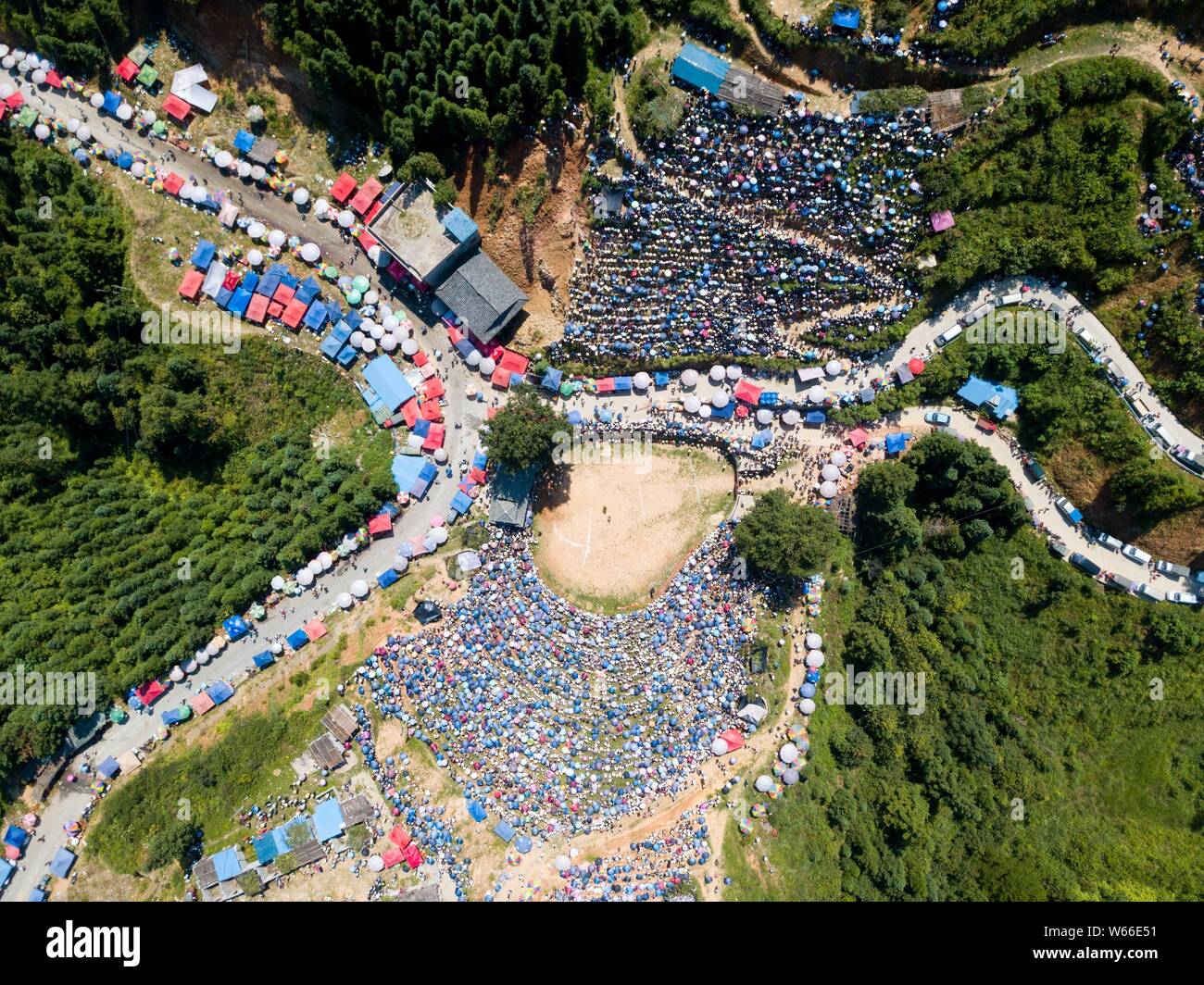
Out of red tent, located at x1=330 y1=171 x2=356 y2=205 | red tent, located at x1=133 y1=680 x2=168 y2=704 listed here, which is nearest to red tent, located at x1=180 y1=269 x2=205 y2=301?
red tent, located at x1=330 y1=171 x2=356 y2=205

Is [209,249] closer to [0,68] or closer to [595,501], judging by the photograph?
[0,68]

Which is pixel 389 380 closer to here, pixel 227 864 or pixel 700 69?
pixel 700 69

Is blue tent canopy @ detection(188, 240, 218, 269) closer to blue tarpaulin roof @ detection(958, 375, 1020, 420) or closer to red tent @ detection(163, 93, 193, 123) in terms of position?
red tent @ detection(163, 93, 193, 123)

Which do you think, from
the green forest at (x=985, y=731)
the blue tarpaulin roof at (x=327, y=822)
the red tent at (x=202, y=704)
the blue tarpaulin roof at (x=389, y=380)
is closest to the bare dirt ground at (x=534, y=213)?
the blue tarpaulin roof at (x=389, y=380)

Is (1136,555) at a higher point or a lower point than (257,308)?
lower

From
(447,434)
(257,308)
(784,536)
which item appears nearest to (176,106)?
(257,308)

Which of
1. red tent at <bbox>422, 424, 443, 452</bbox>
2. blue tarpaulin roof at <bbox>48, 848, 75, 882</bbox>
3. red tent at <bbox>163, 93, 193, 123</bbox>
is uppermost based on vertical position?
red tent at <bbox>163, 93, 193, 123</bbox>
